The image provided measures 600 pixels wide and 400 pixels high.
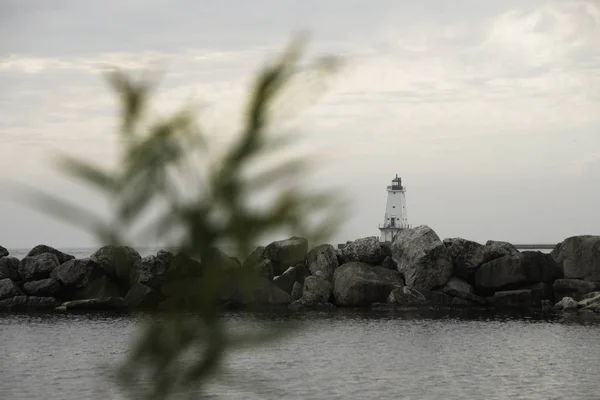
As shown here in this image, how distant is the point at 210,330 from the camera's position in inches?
119

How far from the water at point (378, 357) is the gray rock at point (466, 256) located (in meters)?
3.66

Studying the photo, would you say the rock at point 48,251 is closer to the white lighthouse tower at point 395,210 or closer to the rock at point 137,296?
the rock at point 137,296

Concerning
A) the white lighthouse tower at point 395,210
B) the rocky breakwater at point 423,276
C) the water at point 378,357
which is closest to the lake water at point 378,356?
the water at point 378,357

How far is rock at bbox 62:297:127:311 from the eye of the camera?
50.8m

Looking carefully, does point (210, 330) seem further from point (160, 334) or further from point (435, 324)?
point (435, 324)

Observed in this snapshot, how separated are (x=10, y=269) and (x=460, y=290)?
29038 mm

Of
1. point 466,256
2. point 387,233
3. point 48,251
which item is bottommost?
point 466,256

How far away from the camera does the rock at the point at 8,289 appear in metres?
52.3

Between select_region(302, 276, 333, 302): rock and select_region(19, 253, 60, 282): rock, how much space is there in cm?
1662

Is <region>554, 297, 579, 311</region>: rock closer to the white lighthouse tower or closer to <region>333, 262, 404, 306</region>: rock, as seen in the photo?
<region>333, 262, 404, 306</region>: rock

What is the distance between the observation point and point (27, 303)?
51938 mm

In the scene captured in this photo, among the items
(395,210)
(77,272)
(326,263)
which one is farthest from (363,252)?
(395,210)

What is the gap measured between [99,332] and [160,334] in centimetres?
4010

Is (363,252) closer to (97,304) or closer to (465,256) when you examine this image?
(465,256)
